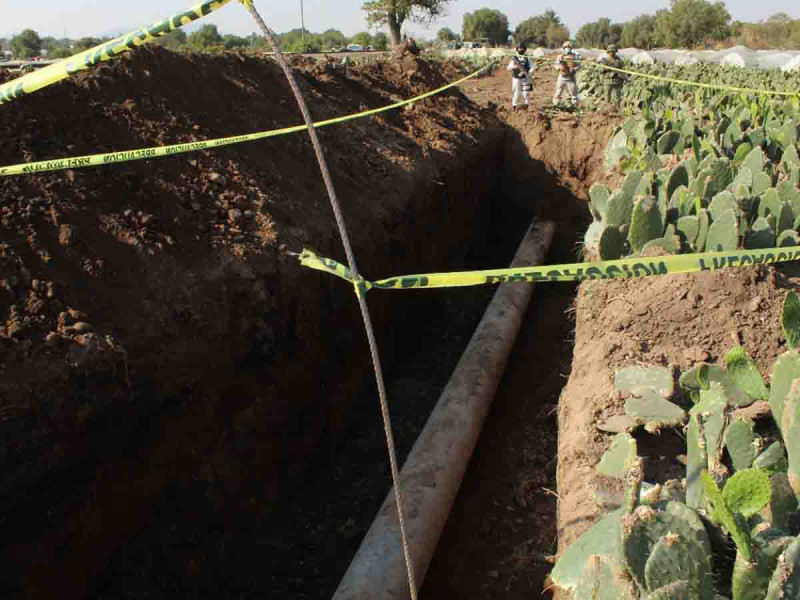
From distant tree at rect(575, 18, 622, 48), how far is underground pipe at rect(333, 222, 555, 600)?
74.0 meters

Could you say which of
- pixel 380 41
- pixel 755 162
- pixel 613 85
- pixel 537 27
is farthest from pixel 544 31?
pixel 755 162

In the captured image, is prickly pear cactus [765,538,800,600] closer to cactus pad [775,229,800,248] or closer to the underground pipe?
the underground pipe

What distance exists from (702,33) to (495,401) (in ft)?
204

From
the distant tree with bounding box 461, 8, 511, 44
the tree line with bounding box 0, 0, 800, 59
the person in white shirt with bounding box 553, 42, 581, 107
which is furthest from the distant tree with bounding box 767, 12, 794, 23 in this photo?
the person in white shirt with bounding box 553, 42, 581, 107

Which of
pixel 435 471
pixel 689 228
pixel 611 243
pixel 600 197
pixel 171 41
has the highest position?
pixel 171 41

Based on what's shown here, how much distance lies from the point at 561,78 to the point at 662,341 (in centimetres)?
1126

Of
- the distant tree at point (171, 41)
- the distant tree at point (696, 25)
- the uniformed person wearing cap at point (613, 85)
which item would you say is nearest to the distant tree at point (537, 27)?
the distant tree at point (696, 25)

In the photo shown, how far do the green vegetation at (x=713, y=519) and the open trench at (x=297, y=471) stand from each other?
1.72 m

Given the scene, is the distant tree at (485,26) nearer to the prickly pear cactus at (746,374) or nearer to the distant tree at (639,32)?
the distant tree at (639,32)

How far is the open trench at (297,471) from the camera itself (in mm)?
3344

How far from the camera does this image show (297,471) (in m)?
4.82

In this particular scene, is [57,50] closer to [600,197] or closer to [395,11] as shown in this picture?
[395,11]

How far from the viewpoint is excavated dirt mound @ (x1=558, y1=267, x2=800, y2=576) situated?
11.3ft

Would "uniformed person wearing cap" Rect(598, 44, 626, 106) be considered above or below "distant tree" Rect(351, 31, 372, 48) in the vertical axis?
below
